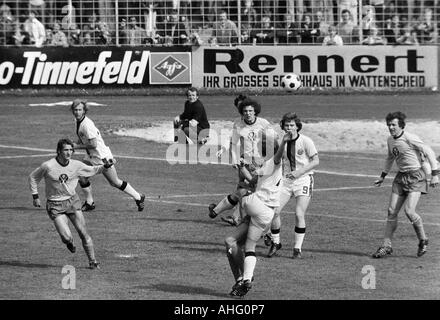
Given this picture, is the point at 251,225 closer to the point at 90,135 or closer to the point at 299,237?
the point at 299,237

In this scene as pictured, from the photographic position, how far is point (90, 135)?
70.6 feet

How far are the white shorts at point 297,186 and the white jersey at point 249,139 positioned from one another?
1555 millimetres

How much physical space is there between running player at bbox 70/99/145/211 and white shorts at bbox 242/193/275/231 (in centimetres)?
741

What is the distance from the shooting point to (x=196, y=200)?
76.9ft

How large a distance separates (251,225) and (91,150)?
8.35 m

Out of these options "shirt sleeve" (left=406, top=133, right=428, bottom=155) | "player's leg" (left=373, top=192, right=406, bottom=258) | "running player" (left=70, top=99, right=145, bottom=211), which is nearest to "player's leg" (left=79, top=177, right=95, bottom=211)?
"running player" (left=70, top=99, right=145, bottom=211)

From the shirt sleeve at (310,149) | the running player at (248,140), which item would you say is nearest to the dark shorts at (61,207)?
the running player at (248,140)

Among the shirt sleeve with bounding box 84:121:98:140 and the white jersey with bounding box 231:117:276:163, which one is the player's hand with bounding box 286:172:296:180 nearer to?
the white jersey with bounding box 231:117:276:163

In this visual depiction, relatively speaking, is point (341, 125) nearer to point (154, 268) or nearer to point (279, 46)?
point (279, 46)

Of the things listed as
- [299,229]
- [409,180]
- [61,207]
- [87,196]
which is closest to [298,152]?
[299,229]

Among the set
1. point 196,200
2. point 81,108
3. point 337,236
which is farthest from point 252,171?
point 196,200

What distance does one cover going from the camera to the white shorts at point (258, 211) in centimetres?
1409

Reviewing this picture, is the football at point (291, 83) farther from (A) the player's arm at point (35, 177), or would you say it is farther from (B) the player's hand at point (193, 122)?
(A) the player's arm at point (35, 177)
